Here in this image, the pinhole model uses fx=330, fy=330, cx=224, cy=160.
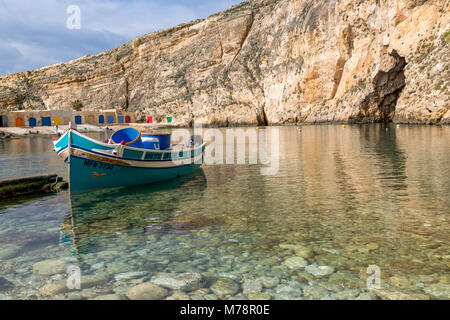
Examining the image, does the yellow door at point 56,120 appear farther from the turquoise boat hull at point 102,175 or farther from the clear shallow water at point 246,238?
the clear shallow water at point 246,238

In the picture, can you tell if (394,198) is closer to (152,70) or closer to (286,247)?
(286,247)

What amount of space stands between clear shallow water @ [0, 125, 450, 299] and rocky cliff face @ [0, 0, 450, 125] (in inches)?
1824

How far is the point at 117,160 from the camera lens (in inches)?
592

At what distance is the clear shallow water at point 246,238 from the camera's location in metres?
6.21

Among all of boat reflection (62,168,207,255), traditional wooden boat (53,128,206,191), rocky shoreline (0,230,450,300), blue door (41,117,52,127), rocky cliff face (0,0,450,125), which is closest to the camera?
rocky shoreline (0,230,450,300)

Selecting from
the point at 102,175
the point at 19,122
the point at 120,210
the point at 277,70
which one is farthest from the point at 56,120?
the point at 120,210

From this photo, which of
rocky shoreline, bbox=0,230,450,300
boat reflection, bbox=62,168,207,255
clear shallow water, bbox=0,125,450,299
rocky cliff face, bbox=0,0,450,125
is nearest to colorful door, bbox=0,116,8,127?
rocky cliff face, bbox=0,0,450,125

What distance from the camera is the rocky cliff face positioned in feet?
185

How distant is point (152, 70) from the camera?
407ft

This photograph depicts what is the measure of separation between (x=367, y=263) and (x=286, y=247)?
1828 millimetres

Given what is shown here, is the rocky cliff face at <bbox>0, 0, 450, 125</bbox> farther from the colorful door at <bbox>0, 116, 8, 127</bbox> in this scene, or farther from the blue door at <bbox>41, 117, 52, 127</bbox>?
the colorful door at <bbox>0, 116, 8, 127</bbox>

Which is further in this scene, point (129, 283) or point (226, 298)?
point (129, 283)
